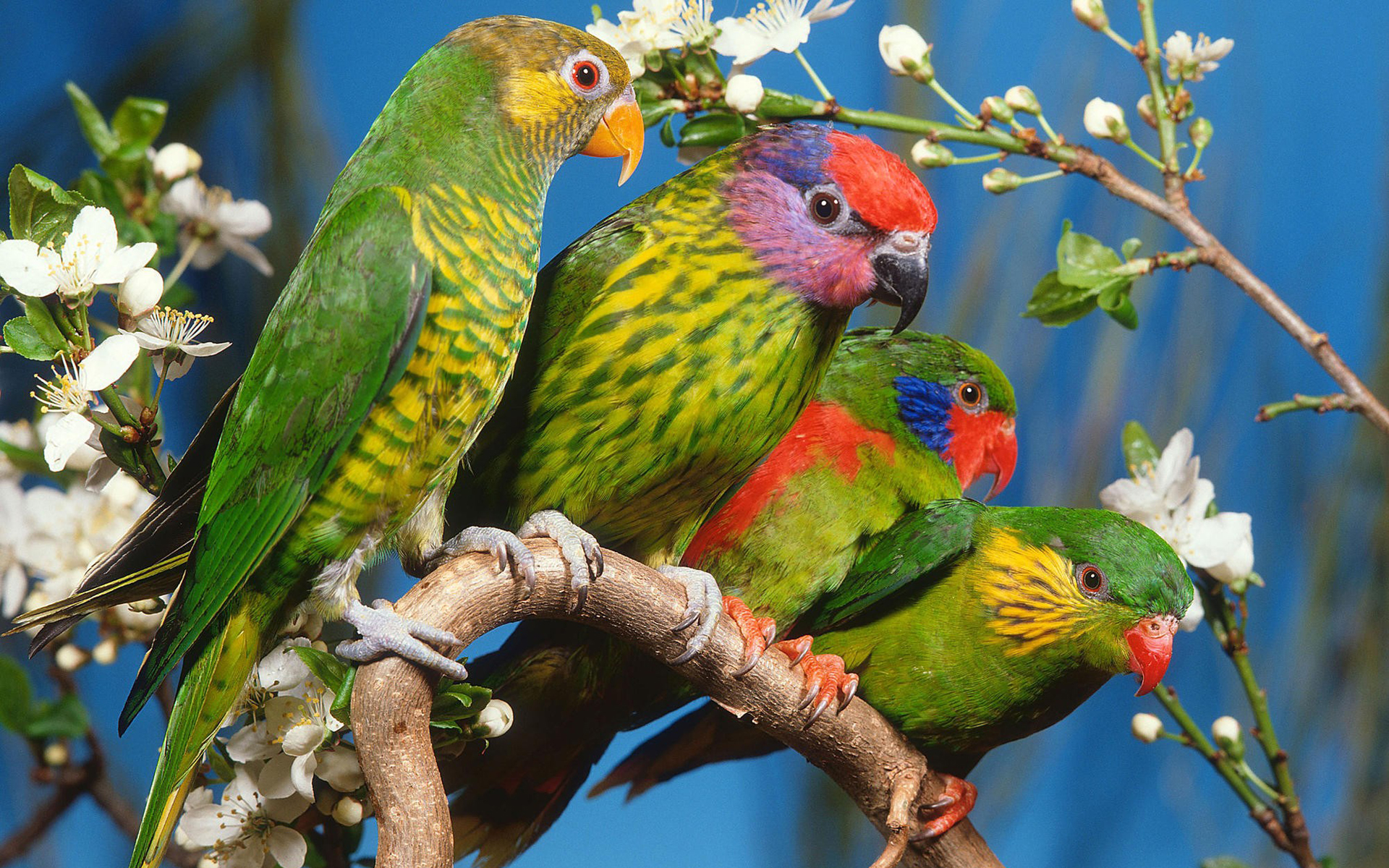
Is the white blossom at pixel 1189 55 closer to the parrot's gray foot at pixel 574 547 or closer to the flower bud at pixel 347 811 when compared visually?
the parrot's gray foot at pixel 574 547

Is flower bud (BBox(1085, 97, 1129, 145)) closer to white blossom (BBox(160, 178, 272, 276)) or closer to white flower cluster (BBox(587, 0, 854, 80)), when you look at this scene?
white flower cluster (BBox(587, 0, 854, 80))

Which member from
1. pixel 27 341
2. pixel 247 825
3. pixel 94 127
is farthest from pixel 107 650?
pixel 94 127

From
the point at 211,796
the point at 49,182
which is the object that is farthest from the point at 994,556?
the point at 49,182

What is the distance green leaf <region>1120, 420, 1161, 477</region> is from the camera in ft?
4.29

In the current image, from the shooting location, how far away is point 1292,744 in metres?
2.32

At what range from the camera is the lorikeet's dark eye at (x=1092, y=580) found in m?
1.08

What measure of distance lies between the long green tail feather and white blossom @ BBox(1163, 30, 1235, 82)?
1.07 metres

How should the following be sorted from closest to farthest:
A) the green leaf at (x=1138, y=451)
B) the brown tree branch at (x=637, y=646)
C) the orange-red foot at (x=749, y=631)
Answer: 1. the brown tree branch at (x=637, y=646)
2. the orange-red foot at (x=749, y=631)
3. the green leaf at (x=1138, y=451)

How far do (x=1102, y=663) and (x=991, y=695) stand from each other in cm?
12

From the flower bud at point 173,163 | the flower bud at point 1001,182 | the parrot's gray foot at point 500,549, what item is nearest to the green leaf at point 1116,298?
the flower bud at point 1001,182

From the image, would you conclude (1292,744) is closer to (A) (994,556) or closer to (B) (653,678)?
(A) (994,556)

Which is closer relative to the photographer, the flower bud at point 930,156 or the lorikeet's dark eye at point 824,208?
the lorikeet's dark eye at point 824,208

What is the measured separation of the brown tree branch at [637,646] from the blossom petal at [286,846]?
24cm

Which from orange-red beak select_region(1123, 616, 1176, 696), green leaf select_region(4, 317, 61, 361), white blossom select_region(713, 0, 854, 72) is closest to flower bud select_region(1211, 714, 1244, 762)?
→ orange-red beak select_region(1123, 616, 1176, 696)
